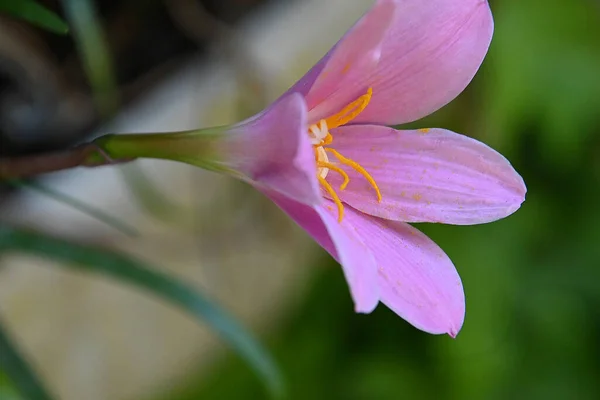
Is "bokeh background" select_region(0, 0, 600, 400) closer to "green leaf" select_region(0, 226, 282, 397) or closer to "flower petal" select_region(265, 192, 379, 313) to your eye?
"green leaf" select_region(0, 226, 282, 397)

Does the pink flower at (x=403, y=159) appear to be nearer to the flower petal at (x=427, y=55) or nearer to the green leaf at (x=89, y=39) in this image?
the flower petal at (x=427, y=55)

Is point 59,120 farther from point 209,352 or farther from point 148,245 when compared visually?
point 209,352

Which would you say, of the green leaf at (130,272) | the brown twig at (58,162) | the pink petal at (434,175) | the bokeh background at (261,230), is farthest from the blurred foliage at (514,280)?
the brown twig at (58,162)

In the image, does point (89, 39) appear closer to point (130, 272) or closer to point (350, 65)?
point (130, 272)

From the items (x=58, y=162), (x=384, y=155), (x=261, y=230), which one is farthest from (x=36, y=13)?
(x=261, y=230)

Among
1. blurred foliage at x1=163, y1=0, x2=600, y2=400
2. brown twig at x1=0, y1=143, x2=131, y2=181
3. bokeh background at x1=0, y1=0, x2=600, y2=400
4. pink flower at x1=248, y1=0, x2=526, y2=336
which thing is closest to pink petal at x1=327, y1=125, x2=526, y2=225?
pink flower at x1=248, y1=0, x2=526, y2=336

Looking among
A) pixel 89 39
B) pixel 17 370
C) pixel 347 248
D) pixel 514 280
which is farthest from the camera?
pixel 514 280
